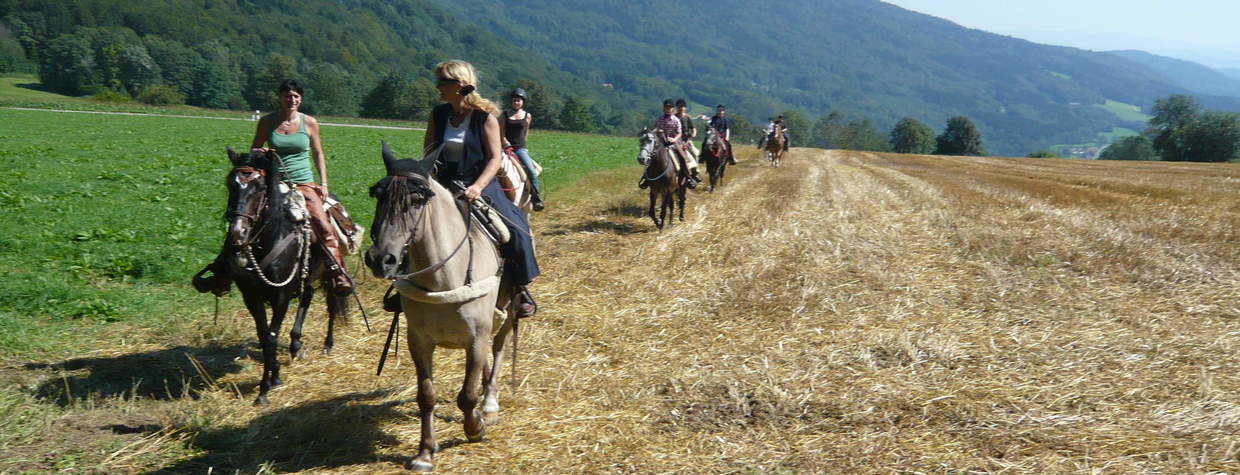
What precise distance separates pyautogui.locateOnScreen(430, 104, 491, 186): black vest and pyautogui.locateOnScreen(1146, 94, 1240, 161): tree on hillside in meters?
84.1

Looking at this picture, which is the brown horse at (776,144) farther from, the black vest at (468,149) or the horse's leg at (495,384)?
the black vest at (468,149)

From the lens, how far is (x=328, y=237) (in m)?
6.67

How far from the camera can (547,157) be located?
34.8 m

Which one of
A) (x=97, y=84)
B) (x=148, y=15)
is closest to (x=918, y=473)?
(x=97, y=84)

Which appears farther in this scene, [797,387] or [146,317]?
[146,317]

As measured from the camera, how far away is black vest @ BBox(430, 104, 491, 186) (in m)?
4.98

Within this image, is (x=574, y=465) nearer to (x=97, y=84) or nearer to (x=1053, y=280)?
(x=1053, y=280)

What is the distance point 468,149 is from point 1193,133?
3455 inches

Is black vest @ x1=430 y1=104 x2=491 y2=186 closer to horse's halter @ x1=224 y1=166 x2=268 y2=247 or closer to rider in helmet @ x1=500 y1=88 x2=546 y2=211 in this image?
horse's halter @ x1=224 y1=166 x2=268 y2=247

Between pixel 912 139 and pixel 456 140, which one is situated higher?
pixel 912 139

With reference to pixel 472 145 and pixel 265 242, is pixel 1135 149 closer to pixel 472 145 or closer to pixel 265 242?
pixel 472 145

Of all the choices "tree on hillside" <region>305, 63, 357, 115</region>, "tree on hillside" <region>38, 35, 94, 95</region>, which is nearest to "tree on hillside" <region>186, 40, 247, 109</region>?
"tree on hillside" <region>305, 63, 357, 115</region>

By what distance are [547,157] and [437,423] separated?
1173 inches

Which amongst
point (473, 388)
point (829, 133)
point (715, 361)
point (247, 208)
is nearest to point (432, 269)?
point (473, 388)
